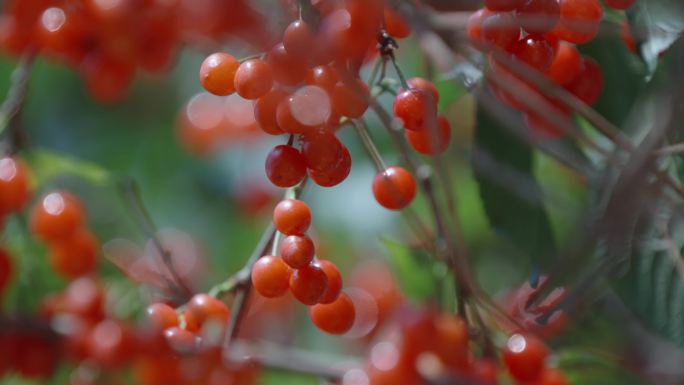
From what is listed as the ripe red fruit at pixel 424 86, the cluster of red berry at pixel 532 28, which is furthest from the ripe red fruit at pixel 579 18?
the ripe red fruit at pixel 424 86

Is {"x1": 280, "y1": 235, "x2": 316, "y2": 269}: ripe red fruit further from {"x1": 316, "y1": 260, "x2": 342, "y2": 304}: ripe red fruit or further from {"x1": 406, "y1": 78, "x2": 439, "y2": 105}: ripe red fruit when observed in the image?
{"x1": 406, "y1": 78, "x2": 439, "y2": 105}: ripe red fruit

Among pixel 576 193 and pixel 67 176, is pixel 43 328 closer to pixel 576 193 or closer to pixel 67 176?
pixel 576 193

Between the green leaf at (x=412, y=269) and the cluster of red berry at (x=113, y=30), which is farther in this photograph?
the cluster of red berry at (x=113, y=30)

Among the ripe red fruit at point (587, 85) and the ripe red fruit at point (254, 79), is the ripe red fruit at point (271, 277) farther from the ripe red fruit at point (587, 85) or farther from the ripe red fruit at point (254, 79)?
the ripe red fruit at point (587, 85)

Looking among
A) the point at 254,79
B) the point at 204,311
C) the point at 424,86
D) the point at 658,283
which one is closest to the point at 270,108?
the point at 254,79

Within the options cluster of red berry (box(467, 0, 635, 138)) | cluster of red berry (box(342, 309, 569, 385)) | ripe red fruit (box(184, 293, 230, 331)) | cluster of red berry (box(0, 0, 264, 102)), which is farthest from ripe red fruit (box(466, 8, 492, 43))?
cluster of red berry (box(0, 0, 264, 102))

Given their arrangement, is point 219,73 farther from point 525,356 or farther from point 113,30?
point 113,30

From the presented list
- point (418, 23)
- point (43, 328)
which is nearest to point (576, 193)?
point (43, 328)

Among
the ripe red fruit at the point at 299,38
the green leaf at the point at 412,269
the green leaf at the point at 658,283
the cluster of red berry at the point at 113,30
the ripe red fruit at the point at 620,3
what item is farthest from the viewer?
the cluster of red berry at the point at 113,30
